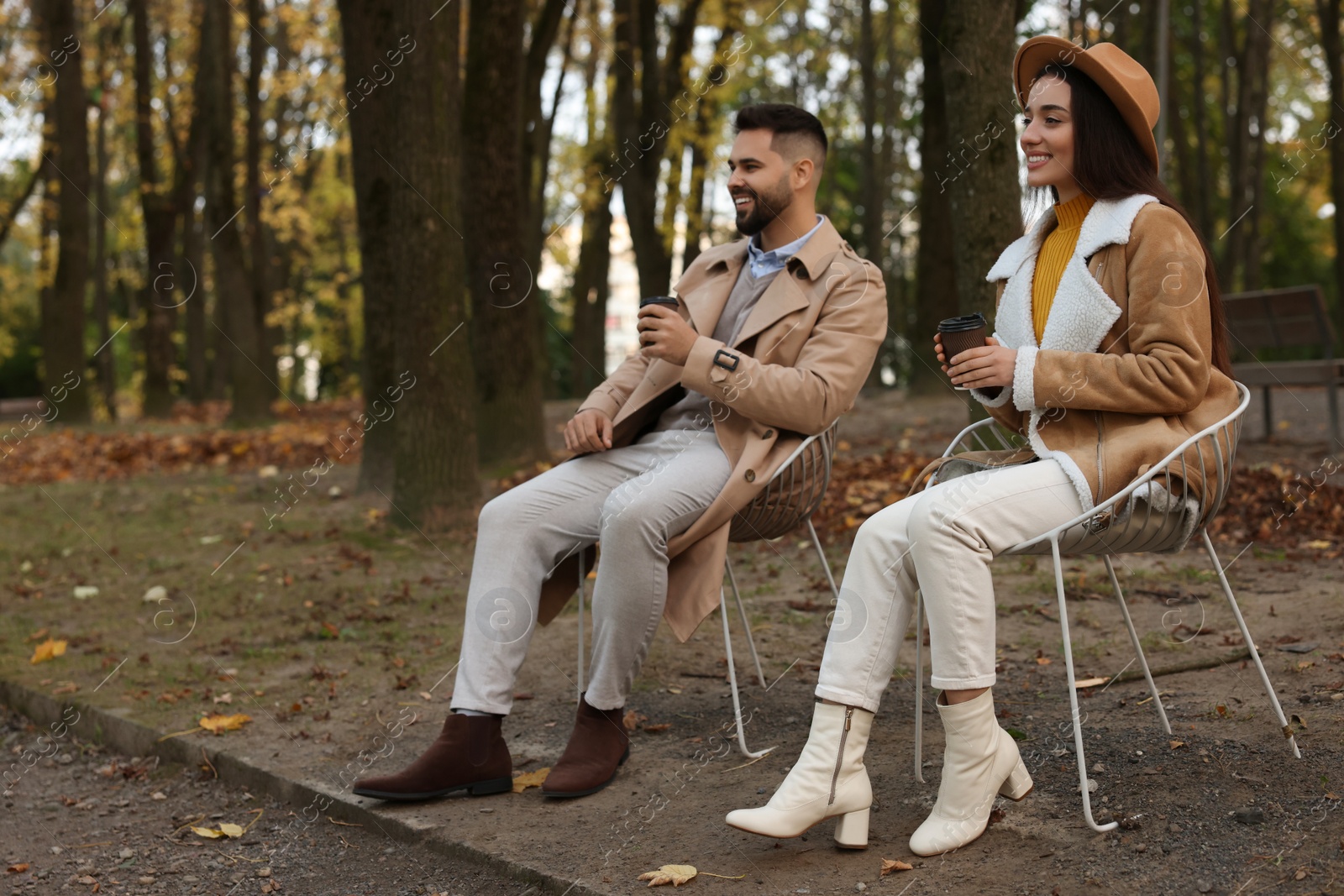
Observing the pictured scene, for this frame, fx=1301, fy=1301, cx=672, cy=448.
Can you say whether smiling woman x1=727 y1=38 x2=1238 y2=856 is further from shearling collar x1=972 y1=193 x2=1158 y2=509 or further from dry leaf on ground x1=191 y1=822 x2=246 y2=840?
dry leaf on ground x1=191 y1=822 x2=246 y2=840

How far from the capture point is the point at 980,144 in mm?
5652

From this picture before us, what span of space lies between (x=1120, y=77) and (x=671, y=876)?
216 cm

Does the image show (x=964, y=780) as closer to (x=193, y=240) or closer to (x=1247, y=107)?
(x=1247, y=107)

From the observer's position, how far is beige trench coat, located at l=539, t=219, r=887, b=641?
371cm

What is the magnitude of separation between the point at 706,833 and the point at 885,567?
0.81 meters

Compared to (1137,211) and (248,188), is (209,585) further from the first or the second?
(248,188)

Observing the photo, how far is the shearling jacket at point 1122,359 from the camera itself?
9.93 ft

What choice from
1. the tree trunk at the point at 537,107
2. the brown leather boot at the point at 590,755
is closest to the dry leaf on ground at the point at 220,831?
the brown leather boot at the point at 590,755

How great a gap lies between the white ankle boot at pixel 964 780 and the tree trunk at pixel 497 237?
674 centimetres

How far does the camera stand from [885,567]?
3039 mm

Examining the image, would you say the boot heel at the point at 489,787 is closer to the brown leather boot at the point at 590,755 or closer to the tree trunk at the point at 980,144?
the brown leather boot at the point at 590,755

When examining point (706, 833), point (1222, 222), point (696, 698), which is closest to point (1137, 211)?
point (706, 833)

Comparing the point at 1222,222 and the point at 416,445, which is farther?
the point at 1222,222

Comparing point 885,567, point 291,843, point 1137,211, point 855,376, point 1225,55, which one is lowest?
point 291,843
